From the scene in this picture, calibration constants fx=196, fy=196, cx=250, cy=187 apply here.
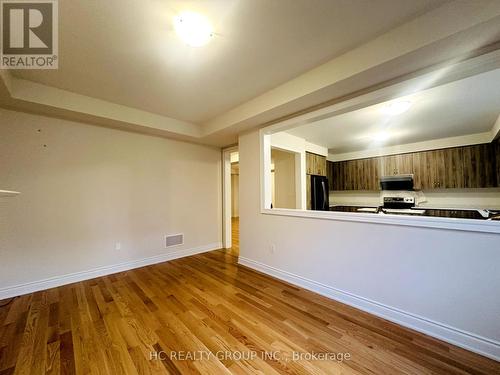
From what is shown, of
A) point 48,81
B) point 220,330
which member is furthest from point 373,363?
point 48,81

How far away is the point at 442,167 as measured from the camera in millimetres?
4340

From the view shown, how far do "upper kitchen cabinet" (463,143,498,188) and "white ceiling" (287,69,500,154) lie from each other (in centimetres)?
37

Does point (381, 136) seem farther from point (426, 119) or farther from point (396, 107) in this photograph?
point (396, 107)

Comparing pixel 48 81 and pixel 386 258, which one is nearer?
pixel 386 258

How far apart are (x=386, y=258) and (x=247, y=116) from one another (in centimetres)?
244

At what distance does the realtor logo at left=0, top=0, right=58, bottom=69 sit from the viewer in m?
1.46

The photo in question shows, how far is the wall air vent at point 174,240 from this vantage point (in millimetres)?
3791

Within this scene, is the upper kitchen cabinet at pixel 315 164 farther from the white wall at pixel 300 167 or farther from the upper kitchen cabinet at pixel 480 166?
the upper kitchen cabinet at pixel 480 166

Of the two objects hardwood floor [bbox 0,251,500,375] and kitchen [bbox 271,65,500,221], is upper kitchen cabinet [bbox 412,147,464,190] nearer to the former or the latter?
kitchen [bbox 271,65,500,221]

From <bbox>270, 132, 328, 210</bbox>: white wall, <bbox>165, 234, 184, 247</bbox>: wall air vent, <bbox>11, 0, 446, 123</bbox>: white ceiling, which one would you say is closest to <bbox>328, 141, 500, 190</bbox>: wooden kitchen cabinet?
<bbox>270, 132, 328, 210</bbox>: white wall

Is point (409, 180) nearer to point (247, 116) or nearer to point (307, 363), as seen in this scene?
point (247, 116)

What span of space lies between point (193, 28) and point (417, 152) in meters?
5.43

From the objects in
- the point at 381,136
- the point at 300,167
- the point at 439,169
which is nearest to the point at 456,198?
the point at 439,169

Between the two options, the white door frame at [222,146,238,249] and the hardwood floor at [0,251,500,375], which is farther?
the white door frame at [222,146,238,249]
